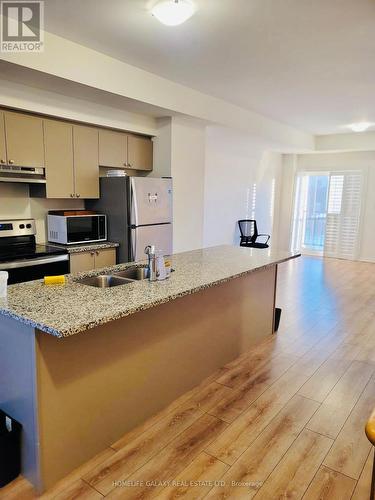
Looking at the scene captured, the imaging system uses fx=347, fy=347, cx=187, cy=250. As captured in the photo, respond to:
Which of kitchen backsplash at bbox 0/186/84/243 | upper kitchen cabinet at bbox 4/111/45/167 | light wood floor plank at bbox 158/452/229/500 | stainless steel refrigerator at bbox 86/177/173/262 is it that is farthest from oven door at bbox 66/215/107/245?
light wood floor plank at bbox 158/452/229/500

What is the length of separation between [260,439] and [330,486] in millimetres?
444

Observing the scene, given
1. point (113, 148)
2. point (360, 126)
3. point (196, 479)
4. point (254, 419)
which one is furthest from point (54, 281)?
point (360, 126)

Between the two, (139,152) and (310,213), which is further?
(310,213)

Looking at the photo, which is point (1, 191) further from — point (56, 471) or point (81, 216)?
point (56, 471)

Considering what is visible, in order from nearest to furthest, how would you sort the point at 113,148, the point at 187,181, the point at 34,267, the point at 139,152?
the point at 34,267
the point at 113,148
the point at 139,152
the point at 187,181

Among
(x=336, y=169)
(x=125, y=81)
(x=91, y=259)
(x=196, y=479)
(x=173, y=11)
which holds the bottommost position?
(x=196, y=479)

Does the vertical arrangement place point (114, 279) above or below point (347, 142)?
below

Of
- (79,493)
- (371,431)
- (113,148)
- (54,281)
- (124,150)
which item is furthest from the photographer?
(124,150)

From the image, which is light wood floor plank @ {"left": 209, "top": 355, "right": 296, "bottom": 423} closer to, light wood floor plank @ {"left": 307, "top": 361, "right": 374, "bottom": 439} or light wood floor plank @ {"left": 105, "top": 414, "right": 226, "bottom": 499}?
light wood floor plank @ {"left": 105, "top": 414, "right": 226, "bottom": 499}

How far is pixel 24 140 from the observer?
3.33 metres

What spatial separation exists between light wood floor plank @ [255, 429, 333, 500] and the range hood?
315cm

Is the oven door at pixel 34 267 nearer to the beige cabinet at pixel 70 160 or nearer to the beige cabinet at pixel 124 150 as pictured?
the beige cabinet at pixel 70 160

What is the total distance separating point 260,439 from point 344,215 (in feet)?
22.5

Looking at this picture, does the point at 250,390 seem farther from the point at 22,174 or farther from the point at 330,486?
the point at 22,174
